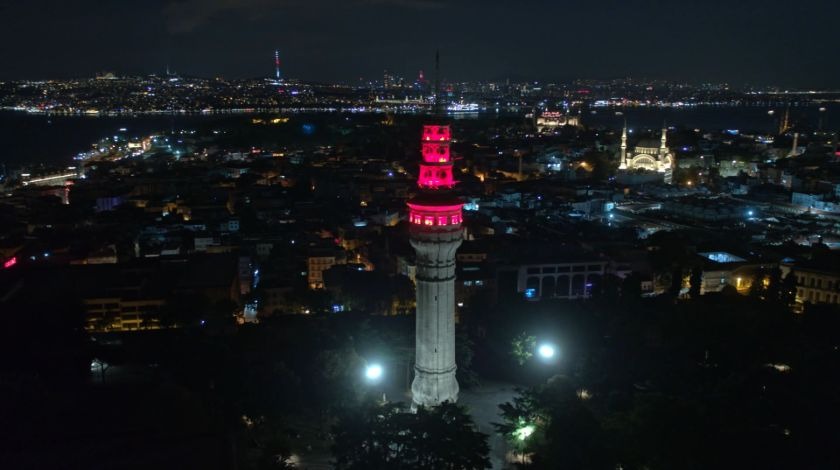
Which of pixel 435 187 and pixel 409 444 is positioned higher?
pixel 435 187

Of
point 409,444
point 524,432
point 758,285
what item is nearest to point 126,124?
point 758,285

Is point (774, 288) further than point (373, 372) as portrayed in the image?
Yes

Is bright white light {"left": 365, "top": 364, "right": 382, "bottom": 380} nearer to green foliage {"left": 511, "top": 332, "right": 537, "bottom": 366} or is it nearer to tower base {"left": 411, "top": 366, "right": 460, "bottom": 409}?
tower base {"left": 411, "top": 366, "right": 460, "bottom": 409}

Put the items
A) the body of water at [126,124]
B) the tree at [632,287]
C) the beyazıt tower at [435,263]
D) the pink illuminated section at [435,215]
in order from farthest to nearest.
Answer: the body of water at [126,124], the tree at [632,287], the beyazıt tower at [435,263], the pink illuminated section at [435,215]

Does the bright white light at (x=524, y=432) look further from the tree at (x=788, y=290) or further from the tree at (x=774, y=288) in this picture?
the tree at (x=788, y=290)

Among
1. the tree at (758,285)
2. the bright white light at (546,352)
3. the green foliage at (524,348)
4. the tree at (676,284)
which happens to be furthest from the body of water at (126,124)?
the tree at (758,285)

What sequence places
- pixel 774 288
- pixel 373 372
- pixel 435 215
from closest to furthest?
pixel 435 215, pixel 373 372, pixel 774 288

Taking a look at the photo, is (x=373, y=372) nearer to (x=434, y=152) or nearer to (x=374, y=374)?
(x=374, y=374)
